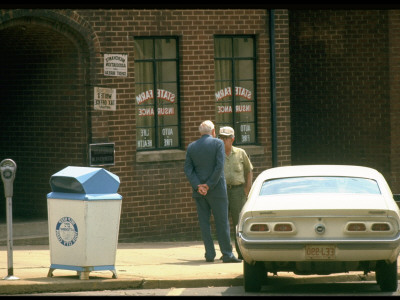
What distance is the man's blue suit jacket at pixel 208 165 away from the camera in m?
11.2

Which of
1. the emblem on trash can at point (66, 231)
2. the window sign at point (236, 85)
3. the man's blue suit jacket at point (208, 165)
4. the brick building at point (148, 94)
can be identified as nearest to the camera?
the emblem on trash can at point (66, 231)

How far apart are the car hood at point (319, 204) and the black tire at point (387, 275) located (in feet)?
2.26

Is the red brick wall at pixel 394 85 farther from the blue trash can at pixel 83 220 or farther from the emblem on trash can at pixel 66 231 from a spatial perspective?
the emblem on trash can at pixel 66 231

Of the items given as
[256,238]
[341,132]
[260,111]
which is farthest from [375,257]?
[341,132]

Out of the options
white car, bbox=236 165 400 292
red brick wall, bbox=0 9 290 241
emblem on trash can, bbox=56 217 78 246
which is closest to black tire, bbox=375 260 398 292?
white car, bbox=236 165 400 292

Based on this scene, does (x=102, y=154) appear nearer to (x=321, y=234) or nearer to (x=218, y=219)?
(x=218, y=219)

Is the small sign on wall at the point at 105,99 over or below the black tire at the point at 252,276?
over

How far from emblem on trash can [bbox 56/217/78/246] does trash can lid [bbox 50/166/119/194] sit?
34 cm

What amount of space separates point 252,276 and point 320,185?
1.21 metres

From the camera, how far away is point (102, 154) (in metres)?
14.1

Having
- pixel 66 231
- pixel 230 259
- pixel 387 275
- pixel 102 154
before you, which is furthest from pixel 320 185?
pixel 102 154

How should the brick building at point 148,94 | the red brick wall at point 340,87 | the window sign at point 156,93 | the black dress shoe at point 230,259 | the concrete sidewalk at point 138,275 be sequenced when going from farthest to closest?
the red brick wall at point 340,87 → the window sign at point 156,93 → the brick building at point 148,94 → the black dress shoe at point 230,259 → the concrete sidewalk at point 138,275

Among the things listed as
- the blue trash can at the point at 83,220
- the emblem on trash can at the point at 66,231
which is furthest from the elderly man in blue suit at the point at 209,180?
the emblem on trash can at the point at 66,231

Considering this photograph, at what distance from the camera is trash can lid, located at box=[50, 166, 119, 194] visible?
948cm
